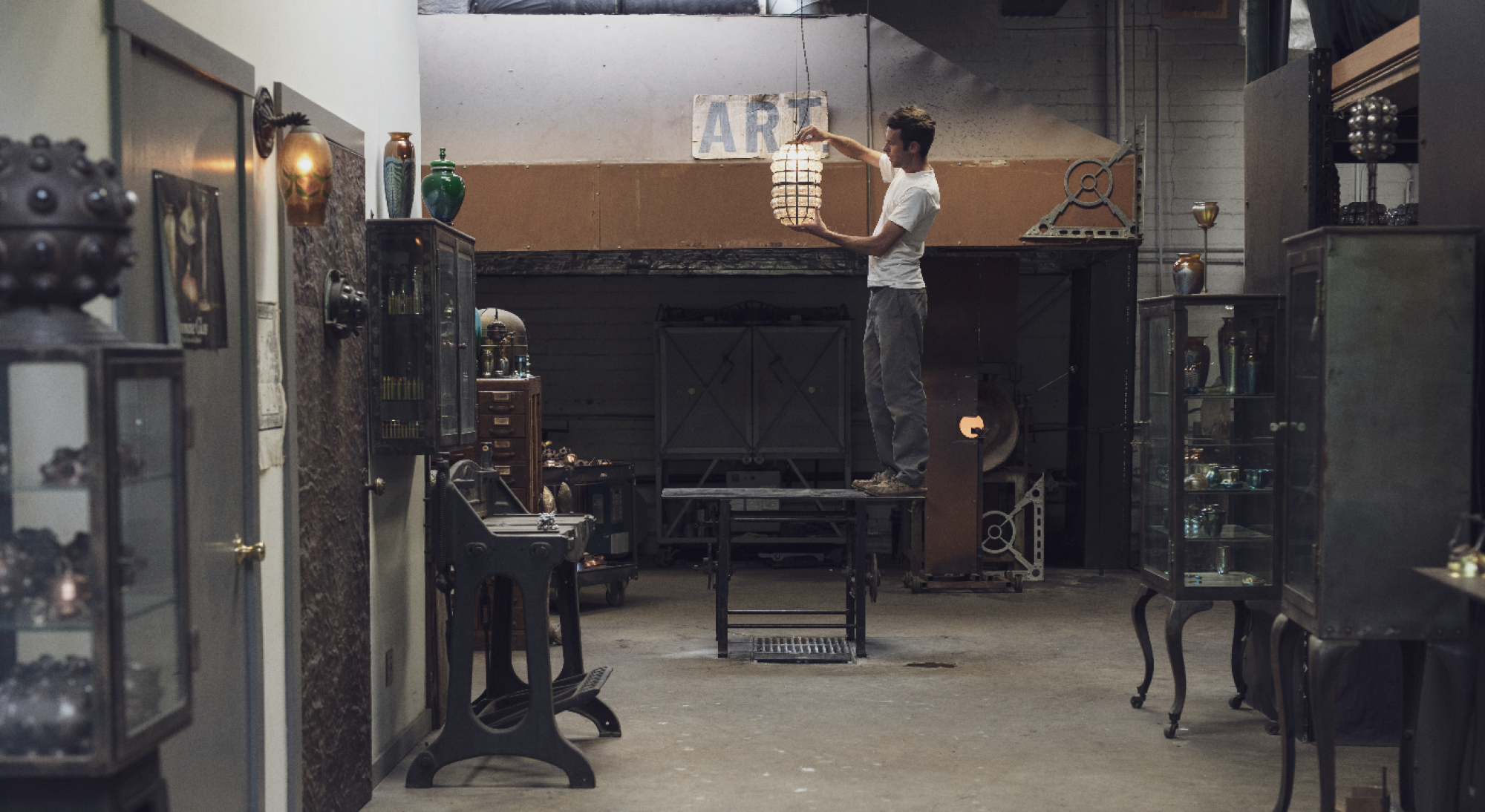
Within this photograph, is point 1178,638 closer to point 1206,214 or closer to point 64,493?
point 1206,214

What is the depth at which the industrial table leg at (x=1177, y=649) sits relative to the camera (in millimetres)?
5297

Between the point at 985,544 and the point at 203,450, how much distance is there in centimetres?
706

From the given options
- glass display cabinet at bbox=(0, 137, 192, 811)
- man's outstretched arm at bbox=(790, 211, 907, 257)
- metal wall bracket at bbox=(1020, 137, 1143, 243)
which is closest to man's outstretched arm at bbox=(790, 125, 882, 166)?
man's outstretched arm at bbox=(790, 211, 907, 257)

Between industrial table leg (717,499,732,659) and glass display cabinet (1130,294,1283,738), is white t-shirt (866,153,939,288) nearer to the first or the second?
glass display cabinet (1130,294,1283,738)

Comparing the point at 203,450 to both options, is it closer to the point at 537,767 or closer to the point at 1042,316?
the point at 537,767

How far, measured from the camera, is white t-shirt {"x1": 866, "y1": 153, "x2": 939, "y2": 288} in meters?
5.84

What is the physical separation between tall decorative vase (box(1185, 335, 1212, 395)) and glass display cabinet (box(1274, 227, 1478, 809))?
1355mm

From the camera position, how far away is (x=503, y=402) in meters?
7.00

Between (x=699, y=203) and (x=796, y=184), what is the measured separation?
1920mm

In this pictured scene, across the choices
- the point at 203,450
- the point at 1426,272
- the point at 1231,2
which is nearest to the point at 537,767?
the point at 203,450

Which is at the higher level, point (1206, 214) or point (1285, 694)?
point (1206, 214)

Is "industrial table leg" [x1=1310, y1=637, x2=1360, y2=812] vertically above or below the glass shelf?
below

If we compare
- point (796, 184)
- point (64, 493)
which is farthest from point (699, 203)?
point (64, 493)

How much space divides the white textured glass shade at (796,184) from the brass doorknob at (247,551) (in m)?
3.60
